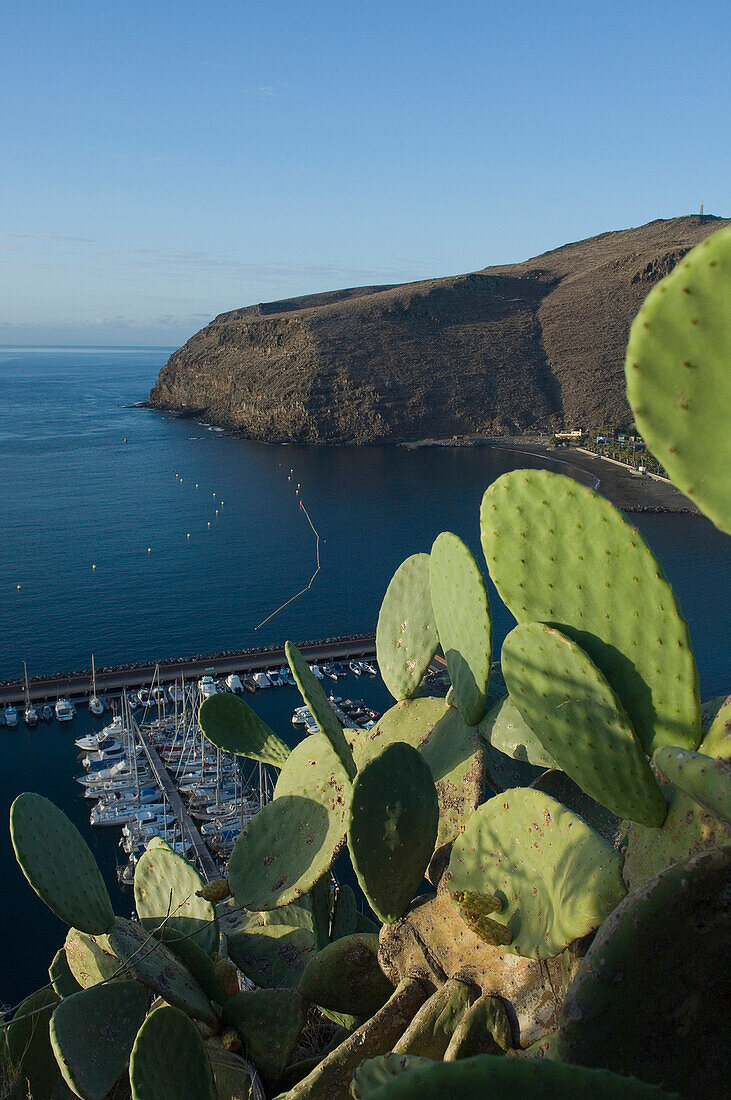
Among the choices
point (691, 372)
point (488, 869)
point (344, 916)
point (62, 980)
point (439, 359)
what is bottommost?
point (344, 916)

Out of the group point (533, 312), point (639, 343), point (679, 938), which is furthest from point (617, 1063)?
point (533, 312)

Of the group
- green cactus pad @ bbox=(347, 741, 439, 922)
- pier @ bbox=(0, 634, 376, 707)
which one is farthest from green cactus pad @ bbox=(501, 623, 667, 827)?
pier @ bbox=(0, 634, 376, 707)

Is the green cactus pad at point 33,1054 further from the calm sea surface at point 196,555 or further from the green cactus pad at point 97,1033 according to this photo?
the calm sea surface at point 196,555

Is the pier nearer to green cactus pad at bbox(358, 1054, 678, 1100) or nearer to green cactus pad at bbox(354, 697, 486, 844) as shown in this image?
green cactus pad at bbox(354, 697, 486, 844)

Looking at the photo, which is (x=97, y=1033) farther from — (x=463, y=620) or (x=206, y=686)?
(x=206, y=686)

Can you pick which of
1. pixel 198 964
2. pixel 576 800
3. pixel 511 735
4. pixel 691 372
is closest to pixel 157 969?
pixel 198 964

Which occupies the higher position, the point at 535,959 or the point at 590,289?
the point at 590,289

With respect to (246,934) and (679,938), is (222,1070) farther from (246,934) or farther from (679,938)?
(679,938)
